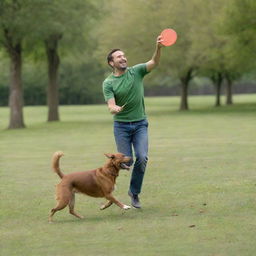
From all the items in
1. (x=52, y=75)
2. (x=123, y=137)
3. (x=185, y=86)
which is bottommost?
(x=185, y=86)

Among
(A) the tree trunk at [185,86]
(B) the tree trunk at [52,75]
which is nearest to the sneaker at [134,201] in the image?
(B) the tree trunk at [52,75]

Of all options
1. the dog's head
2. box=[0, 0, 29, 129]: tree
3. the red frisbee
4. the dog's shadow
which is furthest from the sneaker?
box=[0, 0, 29, 129]: tree

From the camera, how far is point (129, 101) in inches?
394

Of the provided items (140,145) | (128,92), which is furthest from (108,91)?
(140,145)

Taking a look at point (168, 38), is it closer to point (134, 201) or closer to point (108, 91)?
point (108, 91)

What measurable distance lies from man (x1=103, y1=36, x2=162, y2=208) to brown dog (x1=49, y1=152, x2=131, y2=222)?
0.95ft

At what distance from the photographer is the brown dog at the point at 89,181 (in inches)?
373

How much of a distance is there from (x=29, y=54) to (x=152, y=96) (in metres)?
61.7

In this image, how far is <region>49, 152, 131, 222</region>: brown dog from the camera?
947 centimetres

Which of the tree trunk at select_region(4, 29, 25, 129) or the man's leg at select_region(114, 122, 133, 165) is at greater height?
the man's leg at select_region(114, 122, 133, 165)

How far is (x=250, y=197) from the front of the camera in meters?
11.2

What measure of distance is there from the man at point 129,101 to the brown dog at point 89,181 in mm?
290

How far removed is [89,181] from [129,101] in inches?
49.8

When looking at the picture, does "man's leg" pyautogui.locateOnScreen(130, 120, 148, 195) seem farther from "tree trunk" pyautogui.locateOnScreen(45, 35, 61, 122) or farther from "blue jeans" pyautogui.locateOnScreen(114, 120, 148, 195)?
"tree trunk" pyautogui.locateOnScreen(45, 35, 61, 122)
